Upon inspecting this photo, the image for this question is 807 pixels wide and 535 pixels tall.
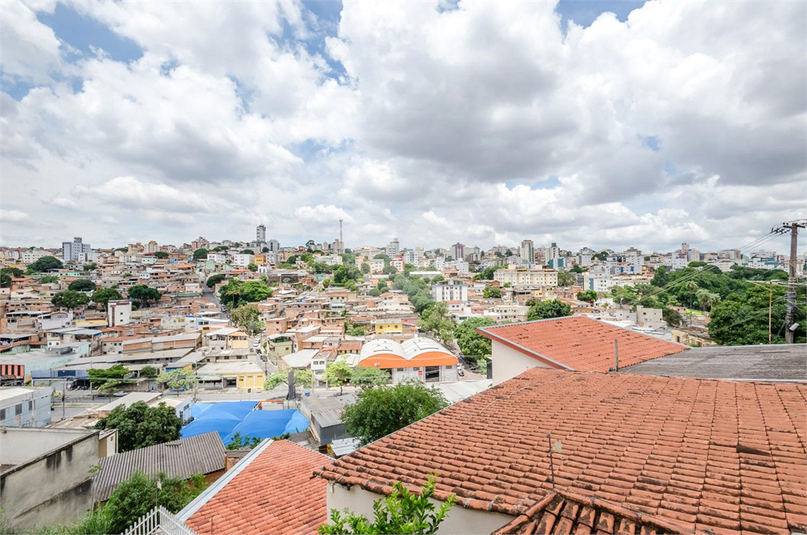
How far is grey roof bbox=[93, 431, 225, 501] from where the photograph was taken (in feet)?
27.2

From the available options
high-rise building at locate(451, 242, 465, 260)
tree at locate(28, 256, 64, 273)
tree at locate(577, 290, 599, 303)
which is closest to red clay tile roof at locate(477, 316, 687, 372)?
tree at locate(577, 290, 599, 303)

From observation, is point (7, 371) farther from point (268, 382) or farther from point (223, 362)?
point (268, 382)

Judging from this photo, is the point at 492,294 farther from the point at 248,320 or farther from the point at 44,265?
the point at 44,265

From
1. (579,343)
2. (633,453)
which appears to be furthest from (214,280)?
(633,453)

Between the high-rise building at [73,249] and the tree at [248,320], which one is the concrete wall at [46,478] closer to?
the tree at [248,320]

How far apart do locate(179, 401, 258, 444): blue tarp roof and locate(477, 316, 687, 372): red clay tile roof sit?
42.8ft

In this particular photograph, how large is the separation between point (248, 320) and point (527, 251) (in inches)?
4380

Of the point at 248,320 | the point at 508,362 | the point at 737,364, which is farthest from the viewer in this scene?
the point at 248,320

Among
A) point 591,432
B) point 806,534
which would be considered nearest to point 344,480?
point 591,432

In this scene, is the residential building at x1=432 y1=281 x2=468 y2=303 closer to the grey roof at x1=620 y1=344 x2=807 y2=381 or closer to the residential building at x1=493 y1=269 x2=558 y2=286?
the residential building at x1=493 y1=269 x2=558 y2=286

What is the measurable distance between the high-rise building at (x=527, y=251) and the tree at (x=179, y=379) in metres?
118

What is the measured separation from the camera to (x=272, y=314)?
4641 centimetres

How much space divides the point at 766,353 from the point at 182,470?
39.8 ft

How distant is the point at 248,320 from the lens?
43.3m
